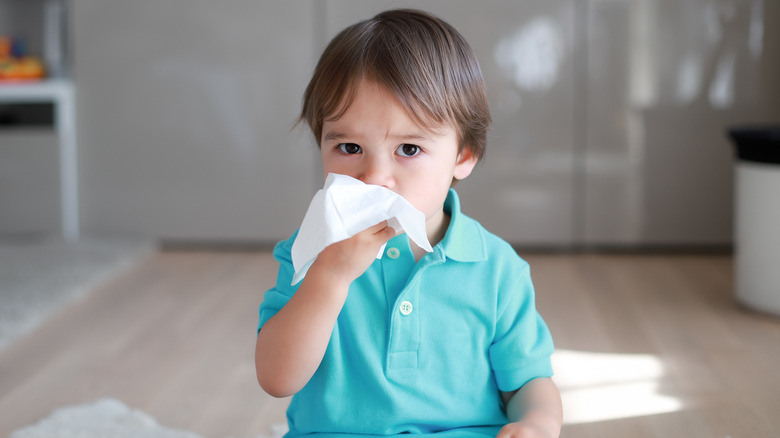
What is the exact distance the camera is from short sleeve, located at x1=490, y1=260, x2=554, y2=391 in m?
0.95

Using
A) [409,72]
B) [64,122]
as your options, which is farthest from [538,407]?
[64,122]

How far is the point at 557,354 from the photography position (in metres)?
1.83

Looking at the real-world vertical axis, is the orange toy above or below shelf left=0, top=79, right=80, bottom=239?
above

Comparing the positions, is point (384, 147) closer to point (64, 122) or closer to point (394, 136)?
point (394, 136)

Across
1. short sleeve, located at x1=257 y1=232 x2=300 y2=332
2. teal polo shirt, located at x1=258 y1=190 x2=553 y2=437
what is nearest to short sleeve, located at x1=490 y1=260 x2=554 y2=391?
teal polo shirt, located at x1=258 y1=190 x2=553 y2=437

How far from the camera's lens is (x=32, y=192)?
2.88m

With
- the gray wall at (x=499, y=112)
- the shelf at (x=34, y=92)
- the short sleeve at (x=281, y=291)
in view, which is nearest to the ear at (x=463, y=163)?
the short sleeve at (x=281, y=291)

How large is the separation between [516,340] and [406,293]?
144 millimetres

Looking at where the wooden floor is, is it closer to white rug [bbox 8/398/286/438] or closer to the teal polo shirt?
white rug [bbox 8/398/286/438]

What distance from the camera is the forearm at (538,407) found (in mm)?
889

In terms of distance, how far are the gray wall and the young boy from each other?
179cm

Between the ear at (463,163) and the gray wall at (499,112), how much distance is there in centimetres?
173

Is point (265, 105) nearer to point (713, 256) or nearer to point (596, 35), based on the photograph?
point (596, 35)

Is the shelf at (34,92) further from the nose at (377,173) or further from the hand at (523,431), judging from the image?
the hand at (523,431)
